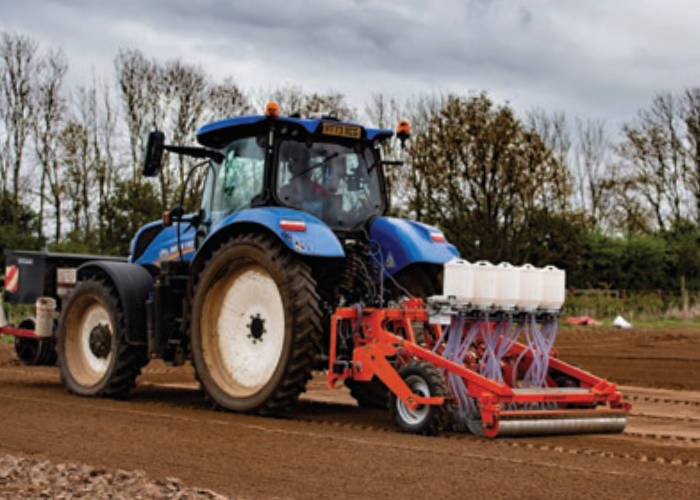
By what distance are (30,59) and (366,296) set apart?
32.6 m

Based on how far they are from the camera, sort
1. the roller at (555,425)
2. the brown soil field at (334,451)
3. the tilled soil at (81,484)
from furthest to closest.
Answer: the roller at (555,425) → the brown soil field at (334,451) → the tilled soil at (81,484)

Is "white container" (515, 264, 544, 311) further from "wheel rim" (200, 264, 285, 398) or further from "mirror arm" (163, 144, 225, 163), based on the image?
"mirror arm" (163, 144, 225, 163)

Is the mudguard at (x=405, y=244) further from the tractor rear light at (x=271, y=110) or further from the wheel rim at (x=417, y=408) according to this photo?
the wheel rim at (x=417, y=408)

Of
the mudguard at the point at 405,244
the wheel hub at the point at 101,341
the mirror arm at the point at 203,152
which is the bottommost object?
the wheel hub at the point at 101,341

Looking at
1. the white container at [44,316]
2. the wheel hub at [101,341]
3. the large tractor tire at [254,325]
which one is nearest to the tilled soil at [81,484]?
the large tractor tire at [254,325]

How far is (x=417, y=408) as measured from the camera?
7844mm

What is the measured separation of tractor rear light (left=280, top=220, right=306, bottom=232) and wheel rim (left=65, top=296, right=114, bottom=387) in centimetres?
318

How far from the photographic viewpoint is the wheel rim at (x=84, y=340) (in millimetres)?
11016

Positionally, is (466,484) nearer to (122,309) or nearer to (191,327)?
(191,327)

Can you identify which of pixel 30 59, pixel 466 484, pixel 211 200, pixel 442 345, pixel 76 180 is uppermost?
pixel 30 59

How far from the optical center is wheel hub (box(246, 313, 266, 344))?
9.06 meters

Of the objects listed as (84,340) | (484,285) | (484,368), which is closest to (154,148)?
(84,340)

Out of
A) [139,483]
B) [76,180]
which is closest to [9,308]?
[76,180]

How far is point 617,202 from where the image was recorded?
4634cm
